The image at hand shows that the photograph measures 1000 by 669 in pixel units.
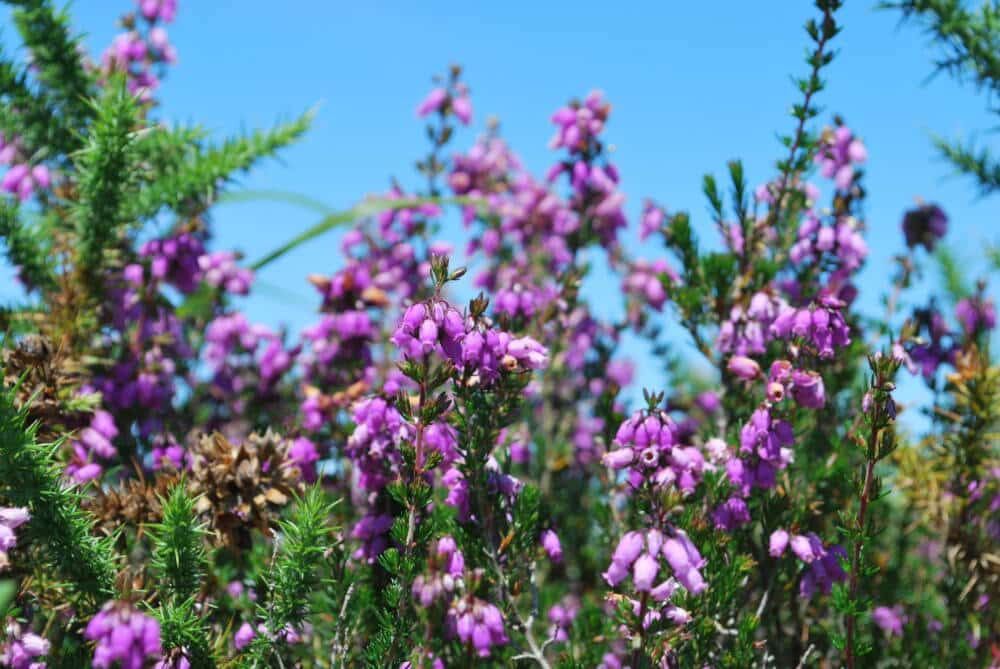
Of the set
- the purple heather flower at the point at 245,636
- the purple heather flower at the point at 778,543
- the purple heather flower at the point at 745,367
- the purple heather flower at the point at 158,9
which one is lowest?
the purple heather flower at the point at 245,636

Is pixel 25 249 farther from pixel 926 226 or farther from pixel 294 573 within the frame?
pixel 926 226

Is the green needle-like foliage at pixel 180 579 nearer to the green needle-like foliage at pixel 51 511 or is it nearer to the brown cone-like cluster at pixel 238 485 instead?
the green needle-like foliage at pixel 51 511

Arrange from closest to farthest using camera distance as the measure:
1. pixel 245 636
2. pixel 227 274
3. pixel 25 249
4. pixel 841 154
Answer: pixel 245 636
pixel 25 249
pixel 841 154
pixel 227 274

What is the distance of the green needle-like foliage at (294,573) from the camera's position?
2162 mm

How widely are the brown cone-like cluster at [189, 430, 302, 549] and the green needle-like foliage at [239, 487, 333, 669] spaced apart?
0.51 metres

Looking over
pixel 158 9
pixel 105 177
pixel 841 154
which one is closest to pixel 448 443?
pixel 105 177

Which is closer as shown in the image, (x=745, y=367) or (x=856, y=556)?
(x=856, y=556)

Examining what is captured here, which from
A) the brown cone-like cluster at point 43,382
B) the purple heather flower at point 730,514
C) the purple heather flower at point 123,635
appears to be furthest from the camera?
the brown cone-like cluster at point 43,382

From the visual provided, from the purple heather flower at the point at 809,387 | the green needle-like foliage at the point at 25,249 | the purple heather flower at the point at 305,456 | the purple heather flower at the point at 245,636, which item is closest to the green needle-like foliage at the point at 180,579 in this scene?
the purple heather flower at the point at 245,636

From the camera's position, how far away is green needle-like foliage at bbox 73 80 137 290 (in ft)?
11.1

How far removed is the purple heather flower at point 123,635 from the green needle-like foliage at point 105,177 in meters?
2.16

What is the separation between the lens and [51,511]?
7.39ft

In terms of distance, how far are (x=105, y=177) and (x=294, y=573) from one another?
81.2 inches

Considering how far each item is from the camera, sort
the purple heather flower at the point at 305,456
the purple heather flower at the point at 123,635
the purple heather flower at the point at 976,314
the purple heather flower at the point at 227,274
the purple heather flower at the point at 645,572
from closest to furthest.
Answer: the purple heather flower at the point at 123,635
the purple heather flower at the point at 645,572
the purple heather flower at the point at 305,456
the purple heather flower at the point at 976,314
the purple heather flower at the point at 227,274
